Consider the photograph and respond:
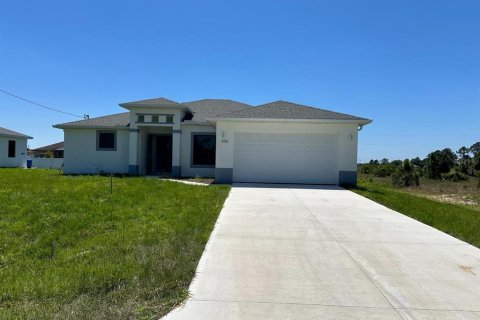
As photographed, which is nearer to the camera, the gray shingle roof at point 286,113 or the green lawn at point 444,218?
the green lawn at point 444,218

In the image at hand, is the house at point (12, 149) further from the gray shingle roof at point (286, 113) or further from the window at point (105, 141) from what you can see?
the gray shingle roof at point (286, 113)

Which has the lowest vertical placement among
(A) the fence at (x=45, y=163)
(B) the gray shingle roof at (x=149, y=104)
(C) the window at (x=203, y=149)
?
(A) the fence at (x=45, y=163)

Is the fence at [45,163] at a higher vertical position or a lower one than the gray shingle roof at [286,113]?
lower

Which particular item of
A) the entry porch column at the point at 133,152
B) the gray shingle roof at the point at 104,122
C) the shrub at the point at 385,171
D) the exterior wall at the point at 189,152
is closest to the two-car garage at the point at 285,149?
the exterior wall at the point at 189,152

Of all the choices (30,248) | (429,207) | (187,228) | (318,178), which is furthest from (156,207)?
(318,178)

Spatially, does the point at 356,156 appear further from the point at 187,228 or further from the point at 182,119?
the point at 187,228

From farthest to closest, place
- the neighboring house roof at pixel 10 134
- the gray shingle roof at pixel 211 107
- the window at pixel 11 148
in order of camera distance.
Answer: the window at pixel 11 148
the neighboring house roof at pixel 10 134
the gray shingle roof at pixel 211 107

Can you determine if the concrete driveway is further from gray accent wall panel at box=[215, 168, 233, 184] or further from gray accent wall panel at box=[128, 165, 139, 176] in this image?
gray accent wall panel at box=[128, 165, 139, 176]

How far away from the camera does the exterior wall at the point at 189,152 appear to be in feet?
65.4

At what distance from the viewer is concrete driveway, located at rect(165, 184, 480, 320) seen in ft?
12.9

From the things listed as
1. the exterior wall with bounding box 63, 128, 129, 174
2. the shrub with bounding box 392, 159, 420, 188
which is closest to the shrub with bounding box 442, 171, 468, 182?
the shrub with bounding box 392, 159, 420, 188

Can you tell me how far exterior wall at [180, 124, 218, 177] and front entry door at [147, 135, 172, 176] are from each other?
8.17 ft

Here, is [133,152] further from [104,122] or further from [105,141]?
[104,122]

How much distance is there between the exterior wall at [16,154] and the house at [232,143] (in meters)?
12.5
